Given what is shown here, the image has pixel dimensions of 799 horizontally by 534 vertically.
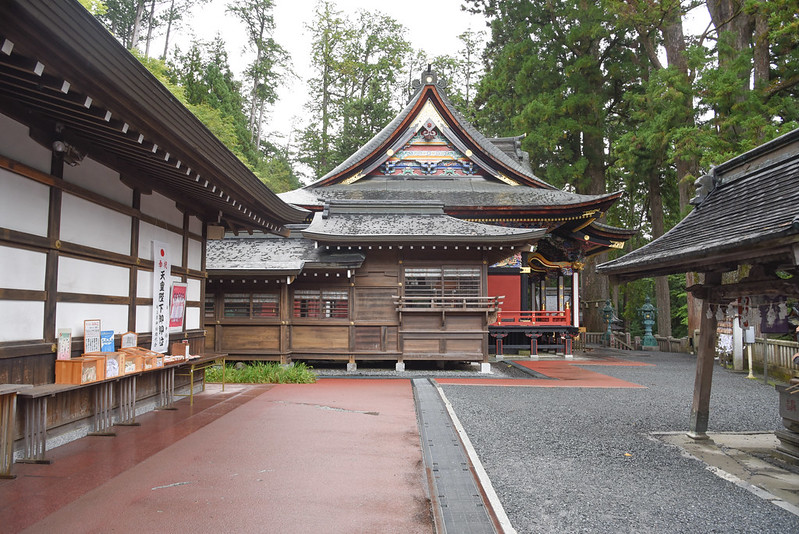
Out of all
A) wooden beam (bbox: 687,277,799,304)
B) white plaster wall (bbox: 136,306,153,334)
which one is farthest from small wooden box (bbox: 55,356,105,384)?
wooden beam (bbox: 687,277,799,304)

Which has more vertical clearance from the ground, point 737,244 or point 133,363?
point 737,244

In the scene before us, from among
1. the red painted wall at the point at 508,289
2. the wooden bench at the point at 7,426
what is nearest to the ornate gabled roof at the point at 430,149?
the red painted wall at the point at 508,289

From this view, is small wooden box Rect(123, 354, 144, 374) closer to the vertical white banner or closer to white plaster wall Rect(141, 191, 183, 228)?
the vertical white banner

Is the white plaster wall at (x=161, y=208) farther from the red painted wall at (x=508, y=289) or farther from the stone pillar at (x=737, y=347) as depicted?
the stone pillar at (x=737, y=347)

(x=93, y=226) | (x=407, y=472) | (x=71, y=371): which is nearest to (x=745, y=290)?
(x=407, y=472)

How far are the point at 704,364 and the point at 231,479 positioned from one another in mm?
5580

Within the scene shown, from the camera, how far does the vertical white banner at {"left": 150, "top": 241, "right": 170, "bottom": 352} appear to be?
6891 millimetres

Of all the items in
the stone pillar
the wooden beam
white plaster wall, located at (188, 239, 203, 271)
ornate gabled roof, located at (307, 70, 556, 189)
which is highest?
ornate gabled roof, located at (307, 70, 556, 189)

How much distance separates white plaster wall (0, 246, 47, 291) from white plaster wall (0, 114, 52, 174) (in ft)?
2.74

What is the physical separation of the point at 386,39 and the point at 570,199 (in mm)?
22169

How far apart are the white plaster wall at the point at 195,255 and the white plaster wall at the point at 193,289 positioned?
242 mm

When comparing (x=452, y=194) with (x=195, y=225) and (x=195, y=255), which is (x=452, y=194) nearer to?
(x=195, y=225)

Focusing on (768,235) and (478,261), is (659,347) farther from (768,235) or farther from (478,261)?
(768,235)

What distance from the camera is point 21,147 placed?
4445 mm
